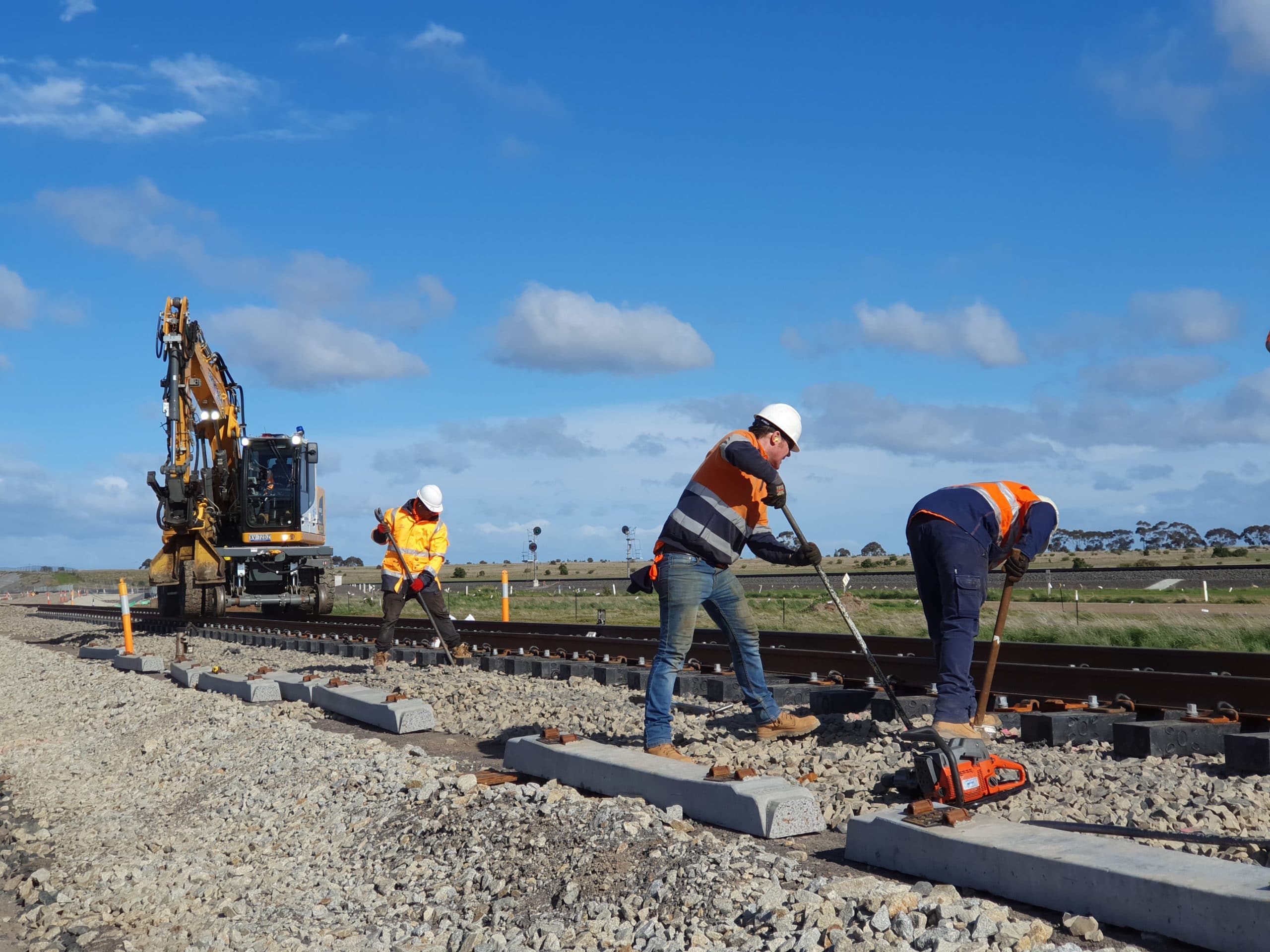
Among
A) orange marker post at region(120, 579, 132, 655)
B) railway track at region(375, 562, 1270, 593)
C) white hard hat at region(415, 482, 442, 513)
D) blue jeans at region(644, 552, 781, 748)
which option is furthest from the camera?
railway track at region(375, 562, 1270, 593)

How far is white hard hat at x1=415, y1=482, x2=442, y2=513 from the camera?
11859 mm

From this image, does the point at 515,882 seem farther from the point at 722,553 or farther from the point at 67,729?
the point at 67,729

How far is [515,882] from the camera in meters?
4.83

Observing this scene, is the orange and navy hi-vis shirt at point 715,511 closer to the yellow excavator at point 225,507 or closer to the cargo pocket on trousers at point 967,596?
the cargo pocket on trousers at point 967,596

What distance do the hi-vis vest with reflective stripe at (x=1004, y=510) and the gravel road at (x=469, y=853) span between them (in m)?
1.17

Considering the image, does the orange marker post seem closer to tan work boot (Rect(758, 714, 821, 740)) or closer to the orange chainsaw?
tan work boot (Rect(758, 714, 821, 740))

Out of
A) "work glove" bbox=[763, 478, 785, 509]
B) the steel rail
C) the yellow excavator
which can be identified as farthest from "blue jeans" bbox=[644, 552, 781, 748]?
the yellow excavator

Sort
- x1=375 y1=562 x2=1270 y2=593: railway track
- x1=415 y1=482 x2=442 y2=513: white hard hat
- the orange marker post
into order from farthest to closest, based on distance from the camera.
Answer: x1=375 y1=562 x2=1270 y2=593: railway track → the orange marker post → x1=415 y1=482 x2=442 y2=513: white hard hat

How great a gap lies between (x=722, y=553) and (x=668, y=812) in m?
1.58

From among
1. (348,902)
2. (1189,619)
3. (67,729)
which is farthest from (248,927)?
(1189,619)

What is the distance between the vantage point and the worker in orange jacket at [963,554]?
5.57 meters

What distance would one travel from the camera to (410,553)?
39.5ft

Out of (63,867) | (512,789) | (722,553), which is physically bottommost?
(63,867)

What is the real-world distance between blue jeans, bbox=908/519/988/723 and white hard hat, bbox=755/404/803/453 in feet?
3.18
